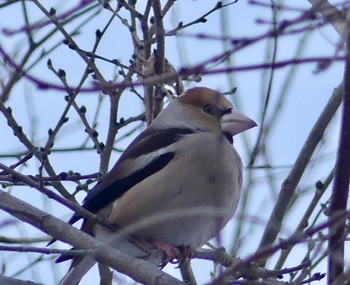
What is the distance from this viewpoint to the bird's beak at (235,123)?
5.03 metres

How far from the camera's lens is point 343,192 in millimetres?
2275

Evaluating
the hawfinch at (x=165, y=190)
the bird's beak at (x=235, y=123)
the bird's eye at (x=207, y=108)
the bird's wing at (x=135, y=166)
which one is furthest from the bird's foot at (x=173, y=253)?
the bird's eye at (x=207, y=108)

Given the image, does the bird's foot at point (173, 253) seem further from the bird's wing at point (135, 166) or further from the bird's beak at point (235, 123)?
the bird's beak at point (235, 123)

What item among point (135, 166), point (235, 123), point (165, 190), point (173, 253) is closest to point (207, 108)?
point (235, 123)

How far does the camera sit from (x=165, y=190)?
14.7ft

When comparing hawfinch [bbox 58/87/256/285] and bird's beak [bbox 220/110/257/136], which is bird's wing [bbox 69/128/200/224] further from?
bird's beak [bbox 220/110/257/136]

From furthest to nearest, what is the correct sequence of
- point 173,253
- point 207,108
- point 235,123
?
point 207,108 → point 235,123 → point 173,253

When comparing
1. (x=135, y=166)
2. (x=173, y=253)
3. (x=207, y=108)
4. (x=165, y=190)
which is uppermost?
(x=207, y=108)

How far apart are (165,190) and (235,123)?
2.60 ft

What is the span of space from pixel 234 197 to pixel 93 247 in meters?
1.49

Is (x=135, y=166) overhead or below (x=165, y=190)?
overhead

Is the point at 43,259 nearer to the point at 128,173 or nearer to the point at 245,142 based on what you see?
the point at 128,173

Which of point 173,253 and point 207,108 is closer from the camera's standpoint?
point 173,253

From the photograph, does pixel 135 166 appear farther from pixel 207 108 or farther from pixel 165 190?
pixel 207 108
